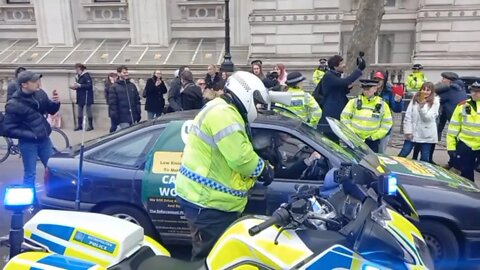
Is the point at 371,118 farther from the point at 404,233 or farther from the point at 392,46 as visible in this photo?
the point at 392,46

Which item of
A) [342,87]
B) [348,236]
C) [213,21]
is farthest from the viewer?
[213,21]

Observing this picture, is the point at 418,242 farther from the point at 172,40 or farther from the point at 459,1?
the point at 172,40

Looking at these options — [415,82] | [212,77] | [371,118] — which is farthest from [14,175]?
[415,82]

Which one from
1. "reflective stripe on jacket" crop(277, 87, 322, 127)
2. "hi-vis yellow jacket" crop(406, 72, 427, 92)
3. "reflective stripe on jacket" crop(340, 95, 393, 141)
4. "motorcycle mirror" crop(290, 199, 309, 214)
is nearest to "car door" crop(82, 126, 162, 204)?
"motorcycle mirror" crop(290, 199, 309, 214)

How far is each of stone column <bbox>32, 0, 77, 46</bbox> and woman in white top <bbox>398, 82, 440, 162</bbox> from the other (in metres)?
15.4

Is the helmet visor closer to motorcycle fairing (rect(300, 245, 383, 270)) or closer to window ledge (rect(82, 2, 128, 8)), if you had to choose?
motorcycle fairing (rect(300, 245, 383, 270))

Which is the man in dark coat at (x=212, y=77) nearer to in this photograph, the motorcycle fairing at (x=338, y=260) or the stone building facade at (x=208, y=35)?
the stone building facade at (x=208, y=35)

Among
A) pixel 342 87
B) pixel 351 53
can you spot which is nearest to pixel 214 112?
pixel 342 87

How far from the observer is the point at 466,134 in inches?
235

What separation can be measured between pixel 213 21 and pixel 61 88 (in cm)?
718

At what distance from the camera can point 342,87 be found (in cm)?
679

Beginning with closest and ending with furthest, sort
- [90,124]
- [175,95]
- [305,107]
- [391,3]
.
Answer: [305,107]
[175,95]
[90,124]
[391,3]

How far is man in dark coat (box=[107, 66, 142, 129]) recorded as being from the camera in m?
9.14

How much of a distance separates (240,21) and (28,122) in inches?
484
